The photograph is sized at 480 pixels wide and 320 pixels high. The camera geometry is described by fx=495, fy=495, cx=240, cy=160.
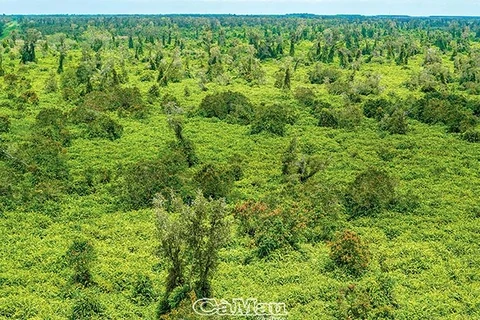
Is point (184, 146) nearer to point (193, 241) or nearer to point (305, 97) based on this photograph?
point (193, 241)

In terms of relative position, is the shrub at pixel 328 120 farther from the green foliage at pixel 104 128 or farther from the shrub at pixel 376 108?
the green foliage at pixel 104 128

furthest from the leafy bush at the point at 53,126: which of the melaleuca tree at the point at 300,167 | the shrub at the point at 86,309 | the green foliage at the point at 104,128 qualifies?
the shrub at the point at 86,309

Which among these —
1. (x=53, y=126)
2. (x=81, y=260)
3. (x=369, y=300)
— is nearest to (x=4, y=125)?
(x=53, y=126)

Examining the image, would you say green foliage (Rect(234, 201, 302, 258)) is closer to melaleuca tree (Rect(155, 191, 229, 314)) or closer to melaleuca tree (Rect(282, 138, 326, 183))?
melaleuca tree (Rect(155, 191, 229, 314))

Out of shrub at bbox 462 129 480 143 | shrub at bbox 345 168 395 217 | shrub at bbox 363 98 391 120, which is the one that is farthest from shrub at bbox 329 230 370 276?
shrub at bbox 363 98 391 120

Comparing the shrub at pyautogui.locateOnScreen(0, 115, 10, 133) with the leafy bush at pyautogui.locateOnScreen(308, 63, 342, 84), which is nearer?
the shrub at pyautogui.locateOnScreen(0, 115, 10, 133)

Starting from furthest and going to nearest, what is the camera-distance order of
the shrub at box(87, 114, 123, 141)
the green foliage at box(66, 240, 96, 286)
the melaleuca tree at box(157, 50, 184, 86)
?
the melaleuca tree at box(157, 50, 184, 86) → the shrub at box(87, 114, 123, 141) → the green foliage at box(66, 240, 96, 286)
